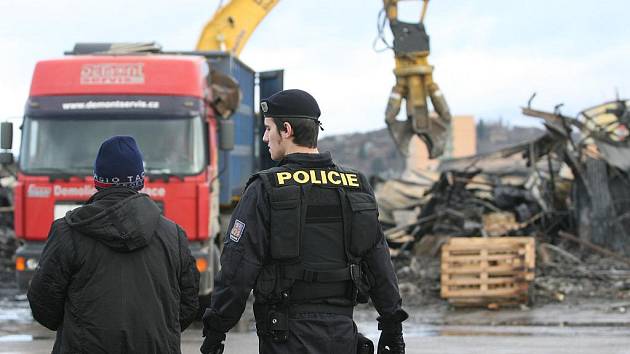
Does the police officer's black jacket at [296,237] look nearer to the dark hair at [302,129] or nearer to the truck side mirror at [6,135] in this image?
the dark hair at [302,129]

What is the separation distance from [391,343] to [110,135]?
822 centimetres

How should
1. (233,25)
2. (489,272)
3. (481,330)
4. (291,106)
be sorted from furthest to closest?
(233,25), (489,272), (481,330), (291,106)

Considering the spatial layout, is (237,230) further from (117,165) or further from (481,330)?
(481,330)

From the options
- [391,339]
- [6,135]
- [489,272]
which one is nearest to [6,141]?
[6,135]

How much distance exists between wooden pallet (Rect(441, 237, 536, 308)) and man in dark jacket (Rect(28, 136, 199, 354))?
1160 cm

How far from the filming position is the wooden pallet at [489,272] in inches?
634

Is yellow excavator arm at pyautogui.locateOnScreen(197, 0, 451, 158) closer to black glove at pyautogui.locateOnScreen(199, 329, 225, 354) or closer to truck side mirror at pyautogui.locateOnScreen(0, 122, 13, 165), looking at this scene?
truck side mirror at pyautogui.locateOnScreen(0, 122, 13, 165)

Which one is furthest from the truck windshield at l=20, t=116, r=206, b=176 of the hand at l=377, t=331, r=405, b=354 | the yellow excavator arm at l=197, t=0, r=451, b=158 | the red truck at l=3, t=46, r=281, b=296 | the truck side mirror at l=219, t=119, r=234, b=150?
the hand at l=377, t=331, r=405, b=354

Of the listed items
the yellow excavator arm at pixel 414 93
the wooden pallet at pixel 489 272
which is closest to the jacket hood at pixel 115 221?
the wooden pallet at pixel 489 272

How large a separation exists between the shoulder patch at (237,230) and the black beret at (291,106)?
53cm

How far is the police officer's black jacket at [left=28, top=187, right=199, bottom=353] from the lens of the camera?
4742 millimetres

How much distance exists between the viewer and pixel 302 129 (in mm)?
5109

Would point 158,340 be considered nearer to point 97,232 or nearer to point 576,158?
point 97,232

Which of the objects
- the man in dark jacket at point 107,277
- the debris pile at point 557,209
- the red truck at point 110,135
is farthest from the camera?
the debris pile at point 557,209
